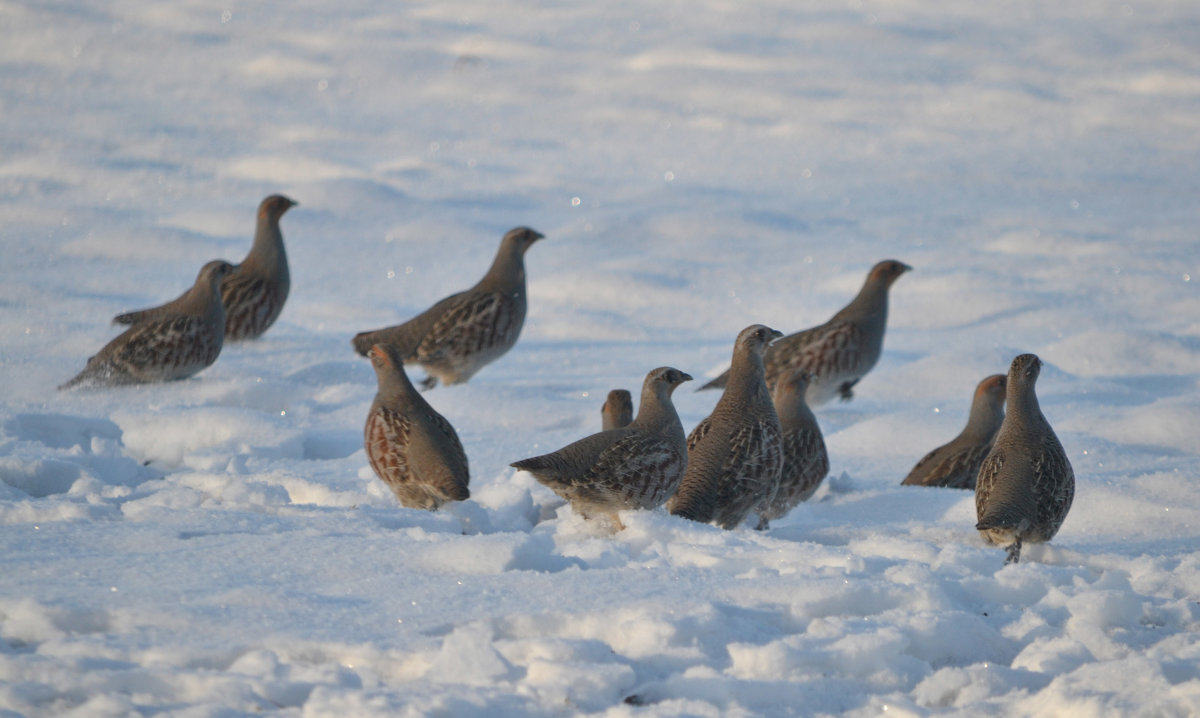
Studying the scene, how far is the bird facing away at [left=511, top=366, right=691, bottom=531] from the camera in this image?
16.7 feet

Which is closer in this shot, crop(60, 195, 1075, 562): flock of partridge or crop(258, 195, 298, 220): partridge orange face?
crop(60, 195, 1075, 562): flock of partridge

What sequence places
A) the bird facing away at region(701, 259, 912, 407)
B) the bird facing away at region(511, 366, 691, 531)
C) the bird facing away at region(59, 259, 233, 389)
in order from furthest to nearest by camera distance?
the bird facing away at region(701, 259, 912, 407)
the bird facing away at region(59, 259, 233, 389)
the bird facing away at region(511, 366, 691, 531)

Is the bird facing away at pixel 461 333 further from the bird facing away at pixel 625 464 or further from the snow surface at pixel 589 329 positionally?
the bird facing away at pixel 625 464

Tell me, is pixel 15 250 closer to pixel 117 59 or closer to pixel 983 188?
pixel 117 59

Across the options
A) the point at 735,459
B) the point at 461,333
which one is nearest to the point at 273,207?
the point at 461,333

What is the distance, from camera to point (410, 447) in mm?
5602

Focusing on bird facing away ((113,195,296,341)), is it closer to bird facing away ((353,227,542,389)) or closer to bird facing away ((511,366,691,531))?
bird facing away ((353,227,542,389))

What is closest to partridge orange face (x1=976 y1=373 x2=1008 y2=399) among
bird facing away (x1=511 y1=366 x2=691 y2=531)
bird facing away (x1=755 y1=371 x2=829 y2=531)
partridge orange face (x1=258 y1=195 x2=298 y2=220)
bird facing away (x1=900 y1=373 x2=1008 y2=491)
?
bird facing away (x1=900 y1=373 x2=1008 y2=491)

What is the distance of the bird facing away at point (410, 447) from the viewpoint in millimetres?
5473

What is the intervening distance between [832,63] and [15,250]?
43.8 feet

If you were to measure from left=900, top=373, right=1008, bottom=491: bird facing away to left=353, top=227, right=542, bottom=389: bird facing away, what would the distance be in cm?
345

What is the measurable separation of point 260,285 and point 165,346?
5.29 feet

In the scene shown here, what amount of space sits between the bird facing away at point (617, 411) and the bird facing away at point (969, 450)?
152cm

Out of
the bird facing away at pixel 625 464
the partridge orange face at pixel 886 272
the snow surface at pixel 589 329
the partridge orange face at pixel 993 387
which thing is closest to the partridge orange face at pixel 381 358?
the snow surface at pixel 589 329
